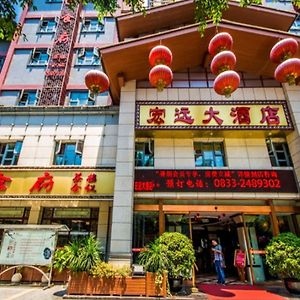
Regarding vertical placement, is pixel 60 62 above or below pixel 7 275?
above

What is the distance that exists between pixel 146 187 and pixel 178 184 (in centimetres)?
130

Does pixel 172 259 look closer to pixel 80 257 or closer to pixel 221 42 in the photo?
pixel 80 257

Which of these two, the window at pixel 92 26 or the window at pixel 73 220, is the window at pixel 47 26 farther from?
the window at pixel 73 220

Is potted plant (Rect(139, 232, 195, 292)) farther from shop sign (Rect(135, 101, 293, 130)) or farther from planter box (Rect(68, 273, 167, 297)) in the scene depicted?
shop sign (Rect(135, 101, 293, 130))

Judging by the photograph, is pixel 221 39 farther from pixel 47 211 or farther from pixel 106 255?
pixel 47 211

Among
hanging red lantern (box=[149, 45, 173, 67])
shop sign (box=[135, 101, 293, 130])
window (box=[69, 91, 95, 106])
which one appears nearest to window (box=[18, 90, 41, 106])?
window (box=[69, 91, 95, 106])

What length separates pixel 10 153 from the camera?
12156 millimetres

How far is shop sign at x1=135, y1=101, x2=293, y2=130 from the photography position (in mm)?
10508

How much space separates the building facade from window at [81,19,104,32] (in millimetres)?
6989

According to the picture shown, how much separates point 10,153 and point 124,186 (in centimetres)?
648

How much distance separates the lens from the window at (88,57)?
17.5 metres

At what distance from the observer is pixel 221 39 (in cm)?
837

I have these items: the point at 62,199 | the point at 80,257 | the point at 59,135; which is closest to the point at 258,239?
the point at 80,257

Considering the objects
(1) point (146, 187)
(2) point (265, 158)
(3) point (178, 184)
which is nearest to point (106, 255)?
(1) point (146, 187)
